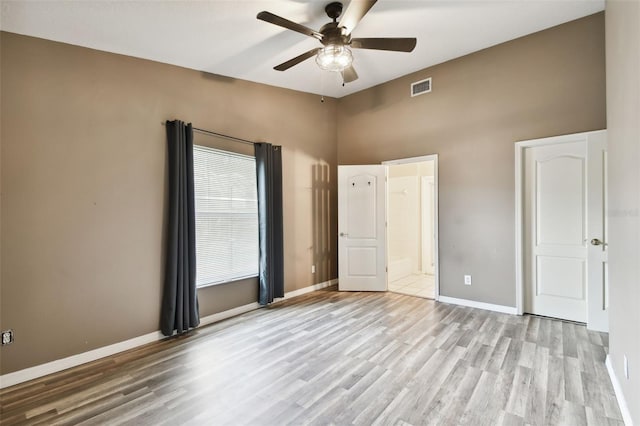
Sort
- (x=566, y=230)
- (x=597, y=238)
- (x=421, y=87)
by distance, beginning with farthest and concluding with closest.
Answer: (x=421, y=87)
(x=566, y=230)
(x=597, y=238)

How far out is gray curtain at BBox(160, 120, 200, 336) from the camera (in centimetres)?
329

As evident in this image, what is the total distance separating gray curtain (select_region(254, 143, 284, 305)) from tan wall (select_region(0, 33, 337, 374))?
1.81 ft

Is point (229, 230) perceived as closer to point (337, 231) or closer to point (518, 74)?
point (337, 231)

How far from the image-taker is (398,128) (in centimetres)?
473

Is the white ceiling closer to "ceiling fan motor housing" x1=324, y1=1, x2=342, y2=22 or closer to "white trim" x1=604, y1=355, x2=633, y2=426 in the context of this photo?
"ceiling fan motor housing" x1=324, y1=1, x2=342, y2=22

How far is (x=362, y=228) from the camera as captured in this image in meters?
4.99

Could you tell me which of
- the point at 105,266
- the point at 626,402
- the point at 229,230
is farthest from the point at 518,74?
the point at 105,266

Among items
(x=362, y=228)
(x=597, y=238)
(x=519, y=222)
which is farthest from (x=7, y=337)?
(x=597, y=238)

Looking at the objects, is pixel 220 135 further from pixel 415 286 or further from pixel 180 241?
pixel 415 286

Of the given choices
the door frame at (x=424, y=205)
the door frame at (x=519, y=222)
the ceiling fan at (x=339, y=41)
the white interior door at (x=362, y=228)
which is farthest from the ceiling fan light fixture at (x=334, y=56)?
the door frame at (x=424, y=205)

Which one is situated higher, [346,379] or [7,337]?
[7,337]

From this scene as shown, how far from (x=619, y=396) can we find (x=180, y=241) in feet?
13.0

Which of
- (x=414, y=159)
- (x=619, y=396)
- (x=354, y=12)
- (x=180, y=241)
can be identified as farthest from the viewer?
(x=414, y=159)

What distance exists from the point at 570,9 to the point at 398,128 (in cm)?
227
